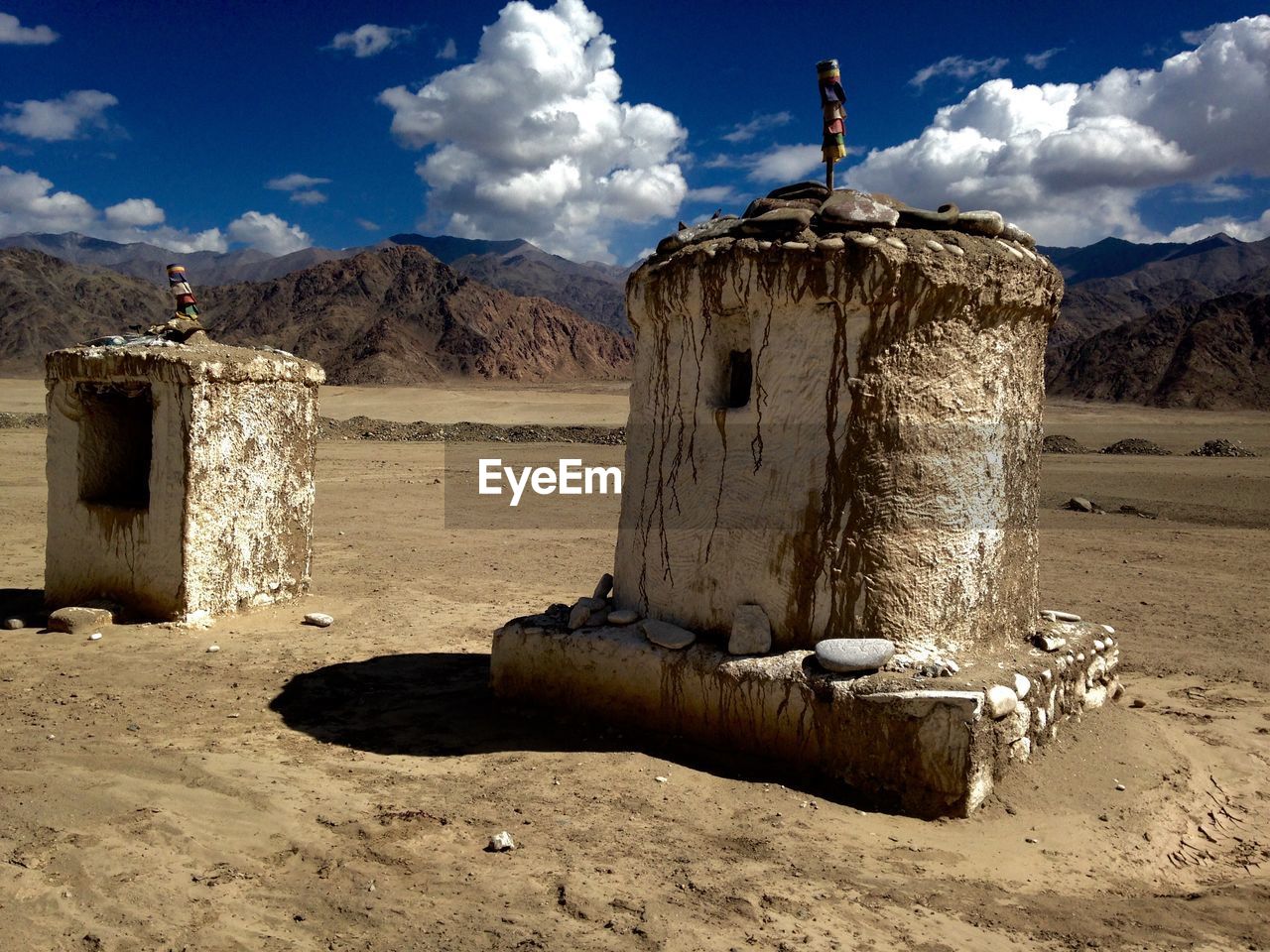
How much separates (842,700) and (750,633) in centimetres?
54

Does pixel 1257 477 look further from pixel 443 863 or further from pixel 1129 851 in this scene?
pixel 443 863

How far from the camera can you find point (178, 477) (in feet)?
20.4

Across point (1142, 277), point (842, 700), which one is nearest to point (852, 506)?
point (842, 700)

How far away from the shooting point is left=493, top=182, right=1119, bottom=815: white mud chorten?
3857 millimetres

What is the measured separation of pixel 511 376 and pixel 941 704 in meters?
60.2

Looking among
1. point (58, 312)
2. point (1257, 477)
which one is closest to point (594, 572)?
point (1257, 477)

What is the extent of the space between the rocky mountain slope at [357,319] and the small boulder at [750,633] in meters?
52.7

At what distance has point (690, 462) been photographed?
179 inches

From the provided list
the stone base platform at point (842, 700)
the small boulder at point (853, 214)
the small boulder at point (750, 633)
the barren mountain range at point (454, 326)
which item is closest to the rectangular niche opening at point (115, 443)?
the stone base platform at point (842, 700)

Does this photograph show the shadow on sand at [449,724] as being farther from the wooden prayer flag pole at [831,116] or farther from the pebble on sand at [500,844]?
the wooden prayer flag pole at [831,116]

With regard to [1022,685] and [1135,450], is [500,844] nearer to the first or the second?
[1022,685]

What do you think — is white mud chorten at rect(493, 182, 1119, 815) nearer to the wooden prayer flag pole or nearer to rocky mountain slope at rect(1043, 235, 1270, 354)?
the wooden prayer flag pole

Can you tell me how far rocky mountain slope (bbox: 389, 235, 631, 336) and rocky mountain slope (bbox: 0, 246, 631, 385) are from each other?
5120cm

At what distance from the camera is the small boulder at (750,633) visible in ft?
13.6
